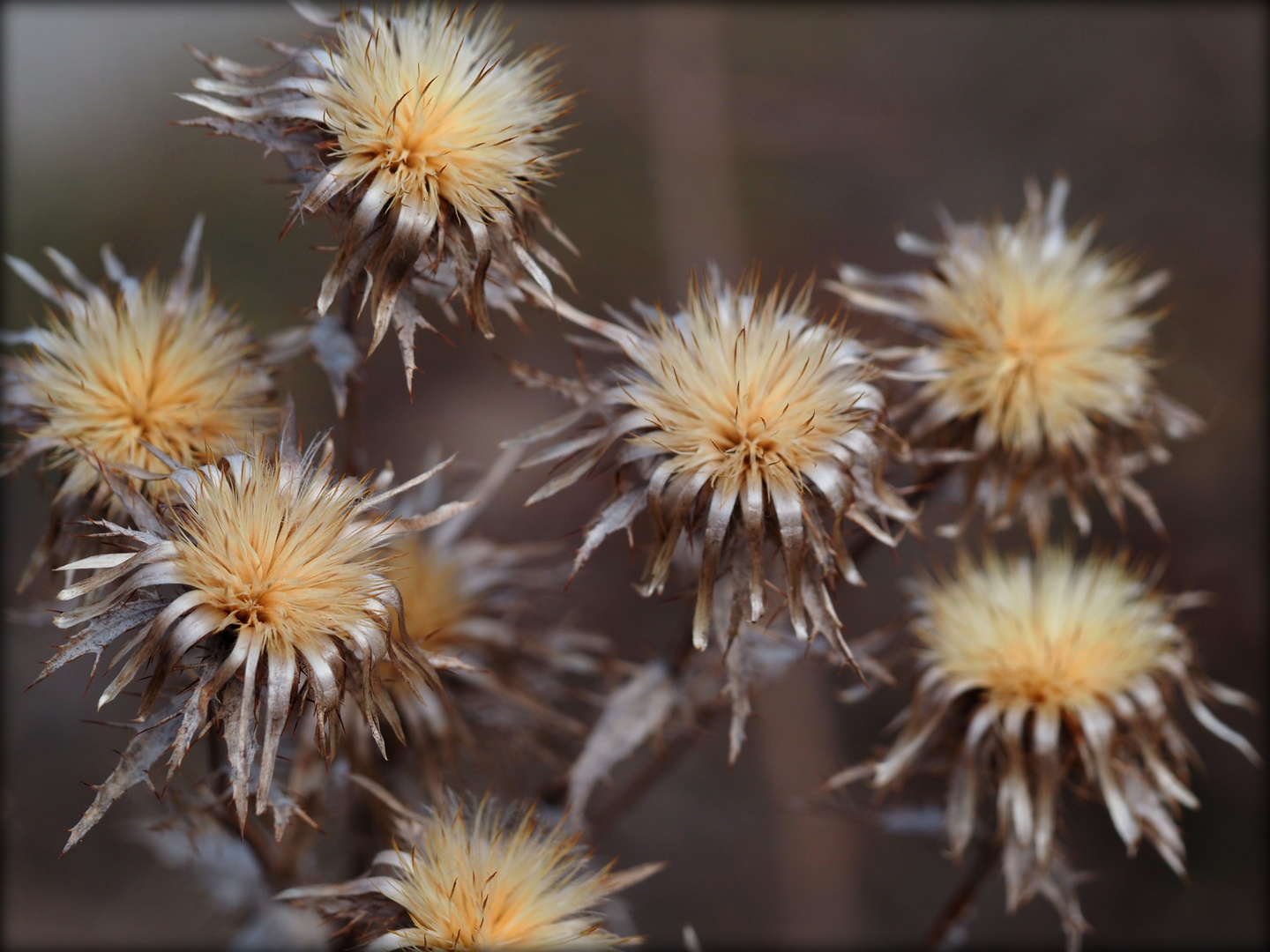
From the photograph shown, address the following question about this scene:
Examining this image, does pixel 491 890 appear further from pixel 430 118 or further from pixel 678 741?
pixel 430 118

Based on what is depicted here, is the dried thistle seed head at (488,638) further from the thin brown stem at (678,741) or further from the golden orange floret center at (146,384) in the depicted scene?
the golden orange floret center at (146,384)

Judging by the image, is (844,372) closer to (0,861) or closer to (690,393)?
(690,393)

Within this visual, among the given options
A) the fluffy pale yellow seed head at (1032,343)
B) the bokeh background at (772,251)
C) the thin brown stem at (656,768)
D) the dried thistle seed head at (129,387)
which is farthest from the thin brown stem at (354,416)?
the bokeh background at (772,251)

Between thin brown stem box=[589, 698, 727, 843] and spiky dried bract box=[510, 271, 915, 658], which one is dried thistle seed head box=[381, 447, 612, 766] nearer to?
thin brown stem box=[589, 698, 727, 843]

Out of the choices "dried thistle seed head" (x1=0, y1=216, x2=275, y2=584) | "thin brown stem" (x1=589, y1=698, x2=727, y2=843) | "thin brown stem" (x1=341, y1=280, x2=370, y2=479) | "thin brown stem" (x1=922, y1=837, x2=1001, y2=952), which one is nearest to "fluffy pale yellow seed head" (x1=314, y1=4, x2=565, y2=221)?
"thin brown stem" (x1=341, y1=280, x2=370, y2=479)

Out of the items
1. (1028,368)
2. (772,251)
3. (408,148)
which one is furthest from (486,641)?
(772,251)
